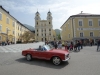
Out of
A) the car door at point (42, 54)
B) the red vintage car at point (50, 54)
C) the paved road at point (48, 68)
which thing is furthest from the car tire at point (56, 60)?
the car door at point (42, 54)

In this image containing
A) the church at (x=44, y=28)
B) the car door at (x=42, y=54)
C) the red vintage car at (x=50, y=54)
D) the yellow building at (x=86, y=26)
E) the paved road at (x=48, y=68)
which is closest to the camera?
the paved road at (x=48, y=68)

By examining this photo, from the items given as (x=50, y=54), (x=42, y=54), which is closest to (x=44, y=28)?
(x=42, y=54)

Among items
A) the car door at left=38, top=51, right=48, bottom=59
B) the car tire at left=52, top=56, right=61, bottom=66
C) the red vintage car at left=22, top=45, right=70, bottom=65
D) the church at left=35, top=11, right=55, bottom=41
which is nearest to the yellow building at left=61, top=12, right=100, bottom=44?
the red vintage car at left=22, top=45, right=70, bottom=65

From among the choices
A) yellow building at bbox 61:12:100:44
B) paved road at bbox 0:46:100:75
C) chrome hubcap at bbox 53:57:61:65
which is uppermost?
yellow building at bbox 61:12:100:44

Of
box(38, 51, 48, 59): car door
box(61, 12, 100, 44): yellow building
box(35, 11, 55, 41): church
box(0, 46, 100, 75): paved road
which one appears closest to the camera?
box(0, 46, 100, 75): paved road

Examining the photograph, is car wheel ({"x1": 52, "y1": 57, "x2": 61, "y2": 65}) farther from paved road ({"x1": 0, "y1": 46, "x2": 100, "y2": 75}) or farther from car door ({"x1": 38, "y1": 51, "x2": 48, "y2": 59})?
car door ({"x1": 38, "y1": 51, "x2": 48, "y2": 59})

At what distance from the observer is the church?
97125mm

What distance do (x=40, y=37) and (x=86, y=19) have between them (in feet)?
229

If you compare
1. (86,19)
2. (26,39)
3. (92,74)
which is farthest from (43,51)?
(26,39)

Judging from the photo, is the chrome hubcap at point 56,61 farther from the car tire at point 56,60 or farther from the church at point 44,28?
the church at point 44,28

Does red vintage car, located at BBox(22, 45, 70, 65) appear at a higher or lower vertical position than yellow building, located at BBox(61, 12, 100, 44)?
A: lower

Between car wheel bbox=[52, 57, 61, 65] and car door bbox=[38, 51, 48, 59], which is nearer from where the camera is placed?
car wheel bbox=[52, 57, 61, 65]

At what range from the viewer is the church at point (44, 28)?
97.1m

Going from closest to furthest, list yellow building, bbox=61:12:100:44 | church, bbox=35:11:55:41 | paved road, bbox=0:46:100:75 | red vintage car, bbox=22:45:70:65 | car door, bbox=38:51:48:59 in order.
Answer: paved road, bbox=0:46:100:75 < red vintage car, bbox=22:45:70:65 < car door, bbox=38:51:48:59 < yellow building, bbox=61:12:100:44 < church, bbox=35:11:55:41
